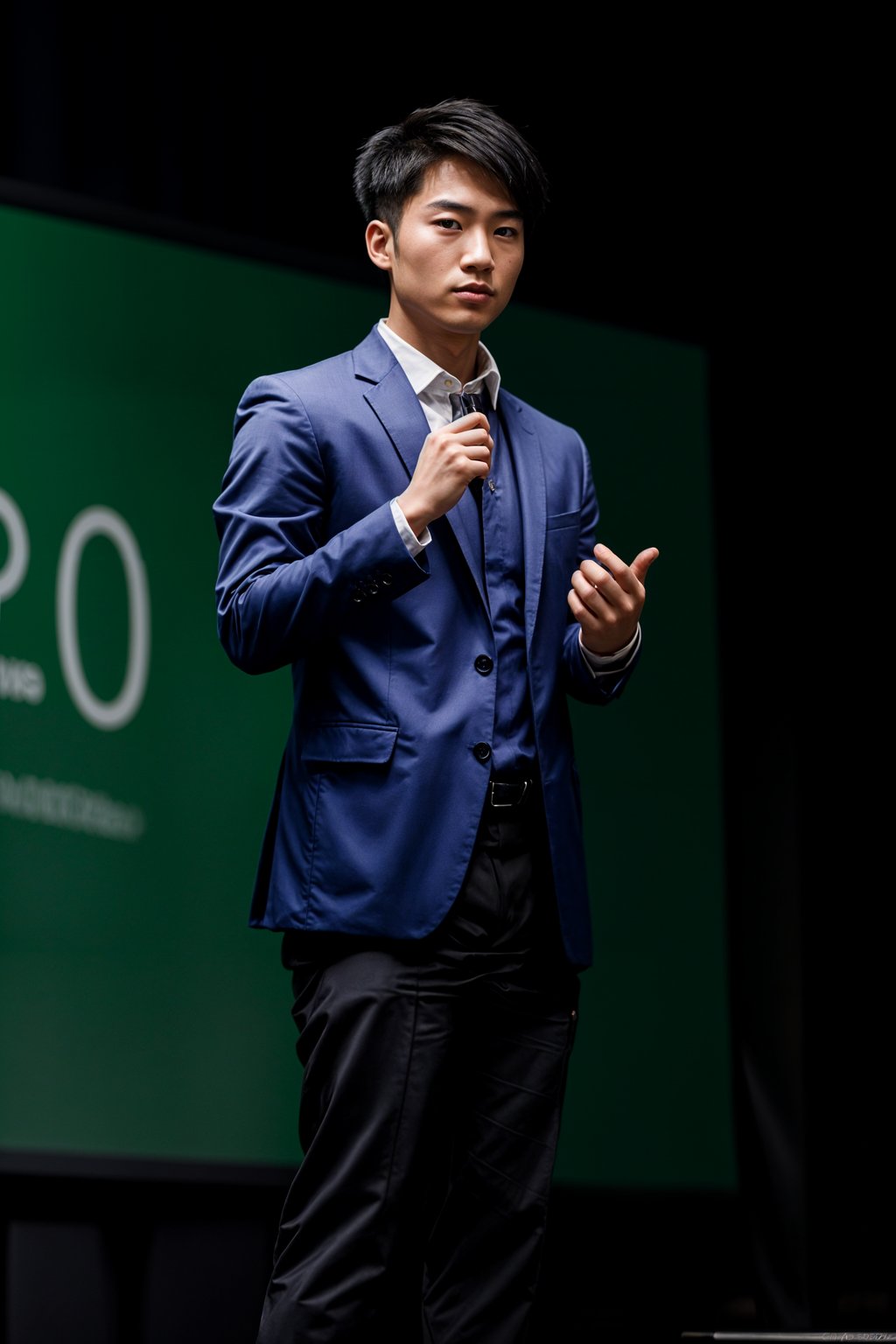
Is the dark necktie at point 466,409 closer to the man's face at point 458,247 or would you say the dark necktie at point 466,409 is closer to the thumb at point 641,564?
the man's face at point 458,247

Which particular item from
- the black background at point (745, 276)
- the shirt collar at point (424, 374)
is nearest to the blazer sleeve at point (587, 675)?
the shirt collar at point (424, 374)

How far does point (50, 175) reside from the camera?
2586 millimetres

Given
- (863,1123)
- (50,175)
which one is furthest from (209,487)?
(863,1123)

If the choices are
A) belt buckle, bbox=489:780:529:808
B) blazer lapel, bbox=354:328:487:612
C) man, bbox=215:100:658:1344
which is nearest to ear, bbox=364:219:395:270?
man, bbox=215:100:658:1344

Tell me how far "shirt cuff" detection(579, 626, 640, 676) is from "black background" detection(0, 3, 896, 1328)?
1.27 m

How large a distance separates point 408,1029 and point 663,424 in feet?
6.05

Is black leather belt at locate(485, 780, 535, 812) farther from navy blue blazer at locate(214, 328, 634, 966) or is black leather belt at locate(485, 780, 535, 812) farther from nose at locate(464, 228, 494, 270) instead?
nose at locate(464, 228, 494, 270)

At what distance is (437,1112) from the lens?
1.59 metres

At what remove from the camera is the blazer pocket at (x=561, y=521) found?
5.80ft

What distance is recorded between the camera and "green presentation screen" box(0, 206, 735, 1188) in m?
2.38

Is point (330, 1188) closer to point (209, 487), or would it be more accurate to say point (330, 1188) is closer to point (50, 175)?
point (209, 487)

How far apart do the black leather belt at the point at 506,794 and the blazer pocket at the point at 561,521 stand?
0.98 ft

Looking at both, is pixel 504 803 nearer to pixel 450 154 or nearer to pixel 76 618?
pixel 450 154

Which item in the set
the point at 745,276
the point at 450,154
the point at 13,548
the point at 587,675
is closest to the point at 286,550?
the point at 587,675
